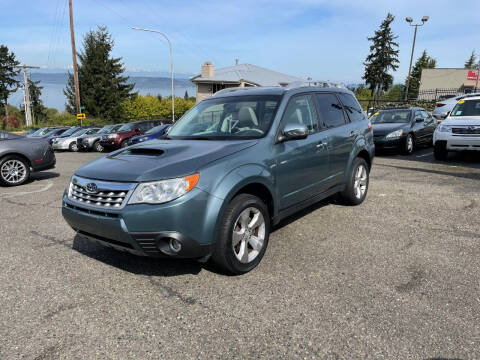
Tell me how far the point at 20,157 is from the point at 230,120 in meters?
6.57

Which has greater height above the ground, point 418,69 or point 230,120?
point 418,69

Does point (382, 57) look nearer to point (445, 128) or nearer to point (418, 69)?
point (418, 69)

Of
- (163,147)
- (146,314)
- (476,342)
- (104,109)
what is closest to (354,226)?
(476,342)

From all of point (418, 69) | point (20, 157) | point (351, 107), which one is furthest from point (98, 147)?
point (418, 69)

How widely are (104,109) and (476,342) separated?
182 feet

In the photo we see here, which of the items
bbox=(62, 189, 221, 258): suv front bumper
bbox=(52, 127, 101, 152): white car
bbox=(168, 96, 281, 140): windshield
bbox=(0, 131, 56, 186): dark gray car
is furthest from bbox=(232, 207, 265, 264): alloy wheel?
bbox=(52, 127, 101, 152): white car

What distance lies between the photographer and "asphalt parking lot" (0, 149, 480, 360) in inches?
98.2

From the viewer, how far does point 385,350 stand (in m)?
2.41

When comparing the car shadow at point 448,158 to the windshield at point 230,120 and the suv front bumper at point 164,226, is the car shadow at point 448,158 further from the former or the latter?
the suv front bumper at point 164,226

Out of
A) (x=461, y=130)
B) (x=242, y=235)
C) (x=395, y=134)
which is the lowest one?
(x=242, y=235)

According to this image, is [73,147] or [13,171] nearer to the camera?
[13,171]

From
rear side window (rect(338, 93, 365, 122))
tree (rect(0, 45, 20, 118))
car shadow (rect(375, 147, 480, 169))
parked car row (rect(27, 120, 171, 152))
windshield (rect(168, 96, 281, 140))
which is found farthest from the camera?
tree (rect(0, 45, 20, 118))

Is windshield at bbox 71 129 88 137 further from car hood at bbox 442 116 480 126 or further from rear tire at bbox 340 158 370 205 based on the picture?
rear tire at bbox 340 158 370 205

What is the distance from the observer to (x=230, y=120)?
4.22m
